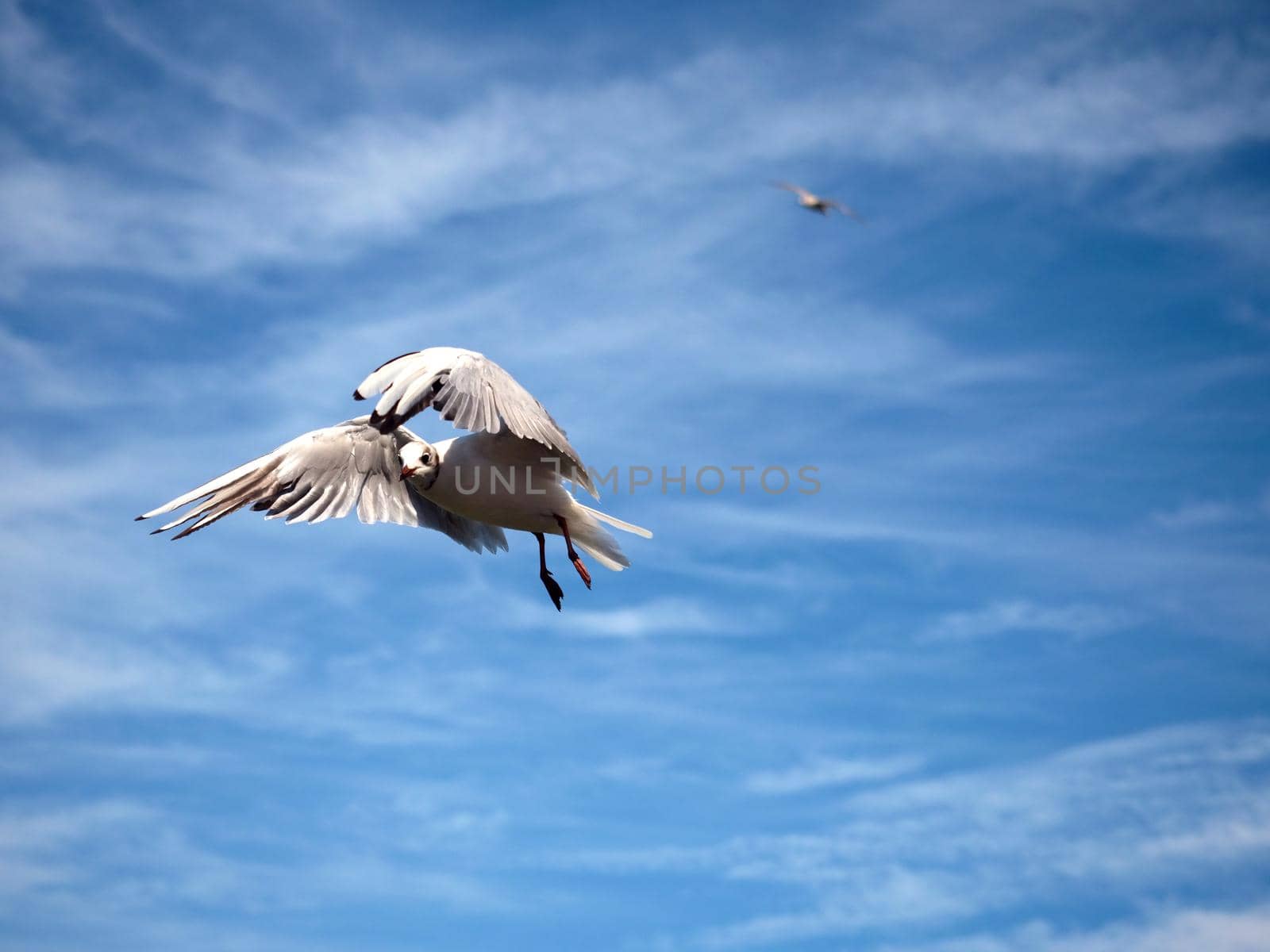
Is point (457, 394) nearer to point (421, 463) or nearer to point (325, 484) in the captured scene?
point (421, 463)

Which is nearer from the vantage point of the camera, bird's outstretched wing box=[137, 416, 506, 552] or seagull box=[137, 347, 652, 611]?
seagull box=[137, 347, 652, 611]

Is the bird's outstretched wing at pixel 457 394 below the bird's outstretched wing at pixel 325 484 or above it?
below

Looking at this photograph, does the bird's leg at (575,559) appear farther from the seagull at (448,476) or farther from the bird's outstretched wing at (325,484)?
the bird's outstretched wing at (325,484)

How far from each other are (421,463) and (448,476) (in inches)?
18.5

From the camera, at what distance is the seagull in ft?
40.9

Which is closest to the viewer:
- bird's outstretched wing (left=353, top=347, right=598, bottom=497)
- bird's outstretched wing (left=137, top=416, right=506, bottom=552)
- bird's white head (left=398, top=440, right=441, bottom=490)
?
bird's outstretched wing (left=353, top=347, right=598, bottom=497)

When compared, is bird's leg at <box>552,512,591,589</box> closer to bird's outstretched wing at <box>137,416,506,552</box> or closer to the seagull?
the seagull

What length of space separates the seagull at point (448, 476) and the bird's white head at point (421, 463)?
1 cm

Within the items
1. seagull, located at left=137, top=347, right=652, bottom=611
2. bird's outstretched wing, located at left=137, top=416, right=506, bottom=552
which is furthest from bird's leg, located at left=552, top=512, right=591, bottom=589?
bird's outstretched wing, located at left=137, top=416, right=506, bottom=552

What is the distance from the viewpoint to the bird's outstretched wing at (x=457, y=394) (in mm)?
11672

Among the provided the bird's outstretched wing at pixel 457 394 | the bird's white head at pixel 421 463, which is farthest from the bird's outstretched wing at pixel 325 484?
the bird's outstretched wing at pixel 457 394

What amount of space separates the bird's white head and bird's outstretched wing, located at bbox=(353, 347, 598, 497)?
3.54 feet

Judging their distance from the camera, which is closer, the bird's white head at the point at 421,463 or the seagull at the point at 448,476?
the seagull at the point at 448,476

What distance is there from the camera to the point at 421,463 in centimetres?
1411
